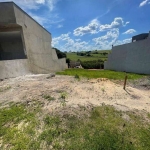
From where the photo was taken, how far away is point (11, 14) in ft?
34.1

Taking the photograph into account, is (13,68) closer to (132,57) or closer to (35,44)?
(35,44)

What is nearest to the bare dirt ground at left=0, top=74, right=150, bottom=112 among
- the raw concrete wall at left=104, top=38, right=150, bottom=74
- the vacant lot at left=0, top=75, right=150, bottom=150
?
the vacant lot at left=0, top=75, right=150, bottom=150

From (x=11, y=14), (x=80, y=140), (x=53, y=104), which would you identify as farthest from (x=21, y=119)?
(x=11, y=14)

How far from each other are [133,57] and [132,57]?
8.8 inches

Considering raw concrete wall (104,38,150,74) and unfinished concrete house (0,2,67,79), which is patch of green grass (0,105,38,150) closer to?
unfinished concrete house (0,2,67,79)

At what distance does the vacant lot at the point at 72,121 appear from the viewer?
10.7 ft

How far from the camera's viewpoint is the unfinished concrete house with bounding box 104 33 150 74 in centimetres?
1579

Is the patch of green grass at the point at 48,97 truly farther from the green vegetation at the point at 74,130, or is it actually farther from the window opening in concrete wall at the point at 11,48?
the window opening in concrete wall at the point at 11,48

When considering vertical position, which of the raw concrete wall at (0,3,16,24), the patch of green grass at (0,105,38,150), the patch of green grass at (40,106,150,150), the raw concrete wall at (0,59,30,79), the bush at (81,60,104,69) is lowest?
the bush at (81,60,104,69)

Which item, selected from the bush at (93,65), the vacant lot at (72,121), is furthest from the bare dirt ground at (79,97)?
the bush at (93,65)

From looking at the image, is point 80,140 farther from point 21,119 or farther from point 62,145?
point 21,119

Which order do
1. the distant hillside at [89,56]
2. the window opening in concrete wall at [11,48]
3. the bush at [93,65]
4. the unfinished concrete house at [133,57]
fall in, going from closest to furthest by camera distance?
the window opening in concrete wall at [11,48]
the unfinished concrete house at [133,57]
the bush at [93,65]
the distant hillside at [89,56]

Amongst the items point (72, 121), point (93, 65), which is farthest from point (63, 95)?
point (93, 65)

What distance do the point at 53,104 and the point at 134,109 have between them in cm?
289
